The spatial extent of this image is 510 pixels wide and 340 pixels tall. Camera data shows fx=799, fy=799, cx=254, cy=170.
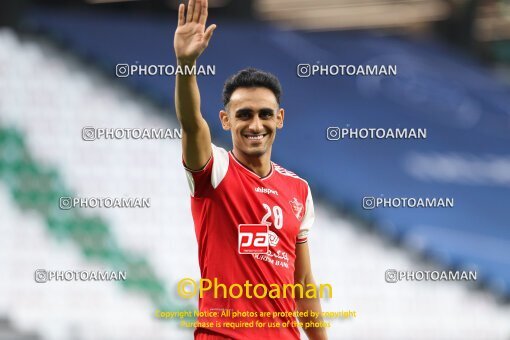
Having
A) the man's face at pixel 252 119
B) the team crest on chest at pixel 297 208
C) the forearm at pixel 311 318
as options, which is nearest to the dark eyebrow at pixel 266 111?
the man's face at pixel 252 119

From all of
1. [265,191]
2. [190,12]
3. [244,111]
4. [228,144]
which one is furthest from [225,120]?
[228,144]

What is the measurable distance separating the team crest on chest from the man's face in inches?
10.2

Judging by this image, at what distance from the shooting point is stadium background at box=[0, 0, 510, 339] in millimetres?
4523

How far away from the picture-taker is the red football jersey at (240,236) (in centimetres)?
291

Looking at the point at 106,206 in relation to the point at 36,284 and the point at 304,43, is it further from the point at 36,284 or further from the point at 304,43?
the point at 304,43

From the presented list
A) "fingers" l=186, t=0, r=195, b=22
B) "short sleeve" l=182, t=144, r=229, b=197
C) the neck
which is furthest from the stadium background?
"fingers" l=186, t=0, r=195, b=22

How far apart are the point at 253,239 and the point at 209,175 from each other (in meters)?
0.32

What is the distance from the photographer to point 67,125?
14.9ft

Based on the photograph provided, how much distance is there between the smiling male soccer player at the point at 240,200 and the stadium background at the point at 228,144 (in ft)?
4.70

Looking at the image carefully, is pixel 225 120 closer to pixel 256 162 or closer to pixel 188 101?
pixel 256 162

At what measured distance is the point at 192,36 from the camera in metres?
2.71

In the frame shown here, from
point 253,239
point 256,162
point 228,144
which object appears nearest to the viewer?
point 253,239

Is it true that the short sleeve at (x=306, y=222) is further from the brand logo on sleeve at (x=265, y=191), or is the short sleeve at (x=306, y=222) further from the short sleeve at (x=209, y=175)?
the short sleeve at (x=209, y=175)

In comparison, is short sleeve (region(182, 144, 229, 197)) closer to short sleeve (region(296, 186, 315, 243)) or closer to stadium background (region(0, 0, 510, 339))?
short sleeve (region(296, 186, 315, 243))
